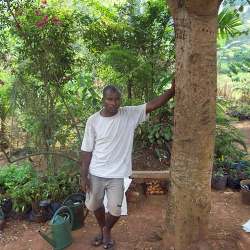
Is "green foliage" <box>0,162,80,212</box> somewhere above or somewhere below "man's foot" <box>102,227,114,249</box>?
above

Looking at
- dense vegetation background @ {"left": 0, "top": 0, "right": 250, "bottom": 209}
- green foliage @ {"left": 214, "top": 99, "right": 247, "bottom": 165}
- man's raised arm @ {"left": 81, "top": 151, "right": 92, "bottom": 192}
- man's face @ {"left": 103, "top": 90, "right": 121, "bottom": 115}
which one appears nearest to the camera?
man's face @ {"left": 103, "top": 90, "right": 121, "bottom": 115}

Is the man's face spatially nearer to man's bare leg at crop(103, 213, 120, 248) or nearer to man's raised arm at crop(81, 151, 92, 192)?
man's raised arm at crop(81, 151, 92, 192)

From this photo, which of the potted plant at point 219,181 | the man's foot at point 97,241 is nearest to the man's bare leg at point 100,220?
the man's foot at point 97,241

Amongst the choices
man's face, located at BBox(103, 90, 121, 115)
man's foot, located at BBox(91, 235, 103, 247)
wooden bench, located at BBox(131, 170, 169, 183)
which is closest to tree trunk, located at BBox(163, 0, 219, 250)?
man's face, located at BBox(103, 90, 121, 115)

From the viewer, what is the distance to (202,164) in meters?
3.32

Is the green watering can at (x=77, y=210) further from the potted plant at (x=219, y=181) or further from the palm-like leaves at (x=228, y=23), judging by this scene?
the palm-like leaves at (x=228, y=23)

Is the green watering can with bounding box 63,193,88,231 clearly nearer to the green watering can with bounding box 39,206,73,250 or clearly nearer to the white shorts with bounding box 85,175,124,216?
the green watering can with bounding box 39,206,73,250

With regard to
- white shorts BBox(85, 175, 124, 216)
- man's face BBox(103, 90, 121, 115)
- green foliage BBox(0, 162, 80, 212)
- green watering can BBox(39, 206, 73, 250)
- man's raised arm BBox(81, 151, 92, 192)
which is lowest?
green watering can BBox(39, 206, 73, 250)

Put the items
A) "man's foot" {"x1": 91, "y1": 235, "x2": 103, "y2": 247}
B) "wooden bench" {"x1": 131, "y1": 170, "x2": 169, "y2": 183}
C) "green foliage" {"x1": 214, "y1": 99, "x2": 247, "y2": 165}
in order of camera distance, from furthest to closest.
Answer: "green foliage" {"x1": 214, "y1": 99, "x2": 247, "y2": 165}
"wooden bench" {"x1": 131, "y1": 170, "x2": 169, "y2": 183}
"man's foot" {"x1": 91, "y1": 235, "x2": 103, "y2": 247}

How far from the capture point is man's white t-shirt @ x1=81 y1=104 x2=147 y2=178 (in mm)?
3729

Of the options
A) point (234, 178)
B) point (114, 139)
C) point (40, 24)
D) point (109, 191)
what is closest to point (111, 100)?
point (114, 139)

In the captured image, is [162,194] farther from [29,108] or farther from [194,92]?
[194,92]

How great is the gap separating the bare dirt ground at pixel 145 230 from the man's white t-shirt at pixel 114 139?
0.90m

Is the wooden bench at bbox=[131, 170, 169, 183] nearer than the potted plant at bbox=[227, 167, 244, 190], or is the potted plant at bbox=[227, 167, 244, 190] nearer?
the wooden bench at bbox=[131, 170, 169, 183]
